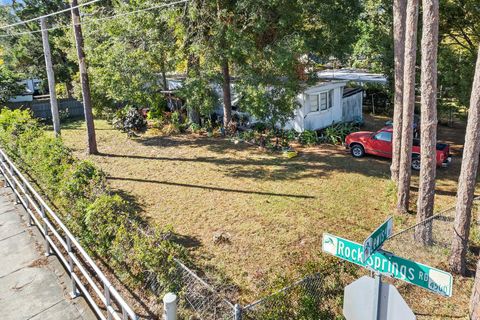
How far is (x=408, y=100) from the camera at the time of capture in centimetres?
1080

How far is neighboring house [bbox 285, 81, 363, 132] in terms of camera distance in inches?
837

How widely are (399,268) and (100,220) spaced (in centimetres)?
633

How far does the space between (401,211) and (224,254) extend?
589 centimetres

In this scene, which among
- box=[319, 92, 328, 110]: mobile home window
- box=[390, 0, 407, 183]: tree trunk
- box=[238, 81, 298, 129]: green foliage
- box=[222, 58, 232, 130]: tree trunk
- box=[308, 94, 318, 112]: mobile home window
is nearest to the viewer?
box=[390, 0, 407, 183]: tree trunk

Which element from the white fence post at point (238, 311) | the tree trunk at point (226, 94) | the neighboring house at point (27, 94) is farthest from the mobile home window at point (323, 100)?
the neighboring house at point (27, 94)

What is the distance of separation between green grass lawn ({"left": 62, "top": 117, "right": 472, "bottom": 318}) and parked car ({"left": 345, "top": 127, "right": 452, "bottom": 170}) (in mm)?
421

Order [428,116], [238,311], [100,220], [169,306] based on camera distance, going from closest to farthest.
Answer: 1. [169,306]
2. [238,311]
3. [100,220]
4. [428,116]

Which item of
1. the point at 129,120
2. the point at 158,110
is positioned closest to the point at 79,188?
the point at 129,120

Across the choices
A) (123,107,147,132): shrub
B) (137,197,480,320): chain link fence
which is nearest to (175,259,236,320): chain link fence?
(137,197,480,320): chain link fence

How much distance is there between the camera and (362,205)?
41.7 ft

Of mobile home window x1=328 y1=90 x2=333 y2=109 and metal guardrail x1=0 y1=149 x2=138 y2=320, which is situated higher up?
mobile home window x1=328 y1=90 x2=333 y2=109

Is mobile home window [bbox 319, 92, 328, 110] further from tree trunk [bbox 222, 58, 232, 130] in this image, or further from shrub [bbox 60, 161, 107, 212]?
shrub [bbox 60, 161, 107, 212]

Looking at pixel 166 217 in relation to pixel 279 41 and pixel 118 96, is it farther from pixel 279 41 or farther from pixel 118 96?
pixel 118 96

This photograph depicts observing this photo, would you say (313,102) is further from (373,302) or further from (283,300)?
(373,302)
